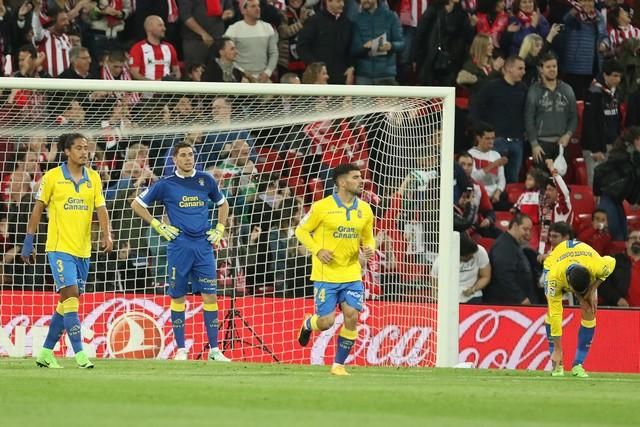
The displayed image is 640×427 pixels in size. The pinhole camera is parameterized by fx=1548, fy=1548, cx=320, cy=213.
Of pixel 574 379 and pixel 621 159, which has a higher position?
pixel 621 159

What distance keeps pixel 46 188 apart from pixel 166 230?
1.99 metres

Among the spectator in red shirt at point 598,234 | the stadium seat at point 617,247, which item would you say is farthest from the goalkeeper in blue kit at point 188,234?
the stadium seat at point 617,247

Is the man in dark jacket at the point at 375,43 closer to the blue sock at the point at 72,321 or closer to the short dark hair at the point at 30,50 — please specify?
the short dark hair at the point at 30,50

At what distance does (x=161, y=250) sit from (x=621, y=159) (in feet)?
22.1

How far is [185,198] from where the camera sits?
15875 millimetres

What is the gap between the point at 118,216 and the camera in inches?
679

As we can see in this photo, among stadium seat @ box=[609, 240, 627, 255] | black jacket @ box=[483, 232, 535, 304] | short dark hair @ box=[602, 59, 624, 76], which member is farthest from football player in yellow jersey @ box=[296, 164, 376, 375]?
short dark hair @ box=[602, 59, 624, 76]

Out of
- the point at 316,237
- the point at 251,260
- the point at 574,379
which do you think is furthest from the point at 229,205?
the point at 574,379

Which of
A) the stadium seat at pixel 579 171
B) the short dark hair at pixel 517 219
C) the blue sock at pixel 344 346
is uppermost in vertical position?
the stadium seat at pixel 579 171

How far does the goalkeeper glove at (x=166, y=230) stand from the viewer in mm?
15547

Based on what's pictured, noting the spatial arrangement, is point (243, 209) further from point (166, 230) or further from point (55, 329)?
point (55, 329)

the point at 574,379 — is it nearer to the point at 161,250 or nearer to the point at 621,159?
the point at 161,250

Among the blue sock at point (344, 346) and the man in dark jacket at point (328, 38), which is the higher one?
the man in dark jacket at point (328, 38)

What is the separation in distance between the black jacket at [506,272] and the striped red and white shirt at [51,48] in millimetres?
5703
